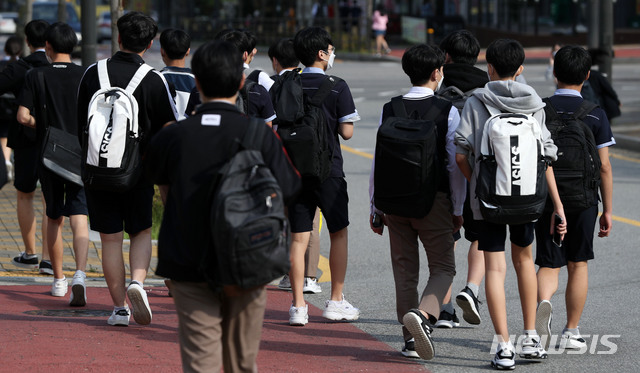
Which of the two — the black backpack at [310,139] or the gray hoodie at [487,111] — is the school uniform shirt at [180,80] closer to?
the black backpack at [310,139]

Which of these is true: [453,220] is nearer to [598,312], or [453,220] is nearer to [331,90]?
[331,90]

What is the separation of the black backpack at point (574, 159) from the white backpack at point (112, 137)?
2.40 meters

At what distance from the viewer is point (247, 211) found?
4.29 meters

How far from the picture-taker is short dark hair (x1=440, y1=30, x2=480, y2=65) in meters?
7.03

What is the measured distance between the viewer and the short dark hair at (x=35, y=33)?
346 inches

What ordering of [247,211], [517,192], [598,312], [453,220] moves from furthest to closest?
[598,312], [453,220], [517,192], [247,211]

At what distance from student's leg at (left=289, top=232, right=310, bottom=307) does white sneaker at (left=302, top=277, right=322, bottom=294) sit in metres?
1.19

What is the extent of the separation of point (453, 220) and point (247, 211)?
254 cm

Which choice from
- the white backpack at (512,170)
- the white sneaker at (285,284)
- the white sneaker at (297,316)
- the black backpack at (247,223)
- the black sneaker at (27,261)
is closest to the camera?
the black backpack at (247,223)

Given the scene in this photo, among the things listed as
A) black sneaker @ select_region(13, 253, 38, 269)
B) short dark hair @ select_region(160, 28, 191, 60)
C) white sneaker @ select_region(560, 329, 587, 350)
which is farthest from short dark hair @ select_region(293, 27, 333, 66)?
black sneaker @ select_region(13, 253, 38, 269)

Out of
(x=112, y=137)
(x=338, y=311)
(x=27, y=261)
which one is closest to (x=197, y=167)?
(x=112, y=137)

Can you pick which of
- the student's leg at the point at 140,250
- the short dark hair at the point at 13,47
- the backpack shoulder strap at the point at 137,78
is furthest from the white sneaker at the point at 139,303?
the short dark hair at the point at 13,47

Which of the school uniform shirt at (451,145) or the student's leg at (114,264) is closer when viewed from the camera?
the school uniform shirt at (451,145)

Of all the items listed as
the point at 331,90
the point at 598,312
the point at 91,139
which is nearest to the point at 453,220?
the point at 331,90
